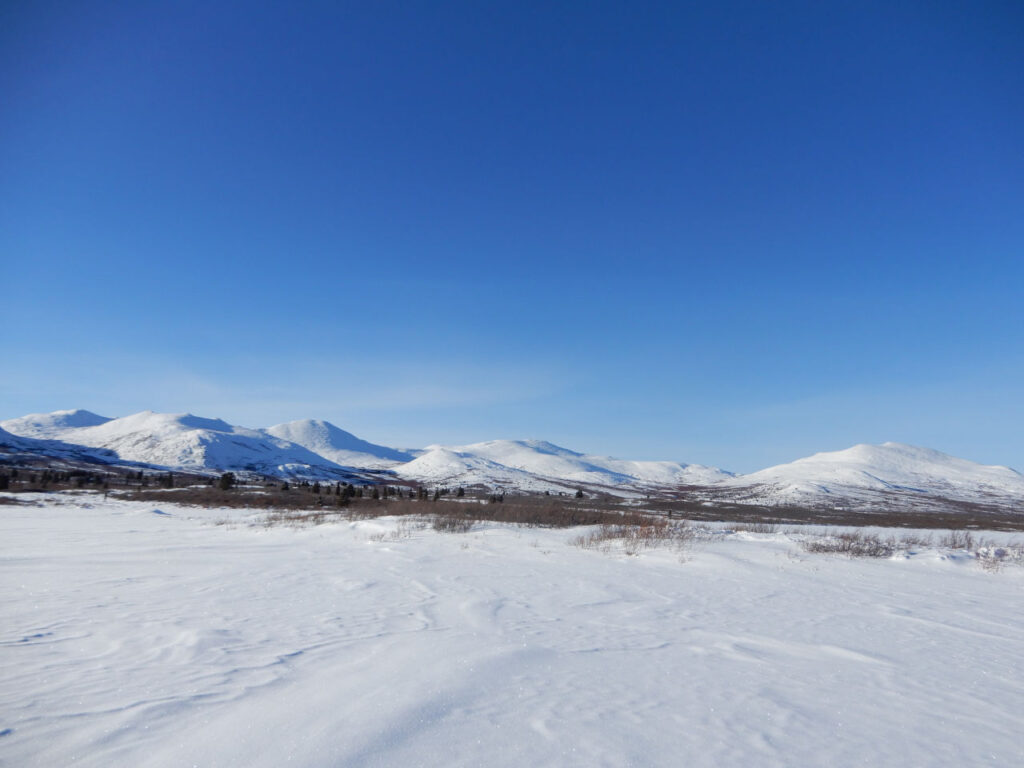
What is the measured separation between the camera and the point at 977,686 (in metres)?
5.11

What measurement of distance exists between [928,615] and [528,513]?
22.1 m

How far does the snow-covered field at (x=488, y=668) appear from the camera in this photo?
3473 mm

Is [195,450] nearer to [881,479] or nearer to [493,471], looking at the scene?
[493,471]

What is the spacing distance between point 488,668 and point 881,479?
159 m

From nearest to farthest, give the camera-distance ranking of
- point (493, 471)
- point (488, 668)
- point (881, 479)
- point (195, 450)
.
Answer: point (488, 668), point (195, 450), point (881, 479), point (493, 471)

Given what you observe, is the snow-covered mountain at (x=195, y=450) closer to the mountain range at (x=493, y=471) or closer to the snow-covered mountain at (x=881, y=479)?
the mountain range at (x=493, y=471)

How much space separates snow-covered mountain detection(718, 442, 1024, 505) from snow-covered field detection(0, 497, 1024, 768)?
2843 inches

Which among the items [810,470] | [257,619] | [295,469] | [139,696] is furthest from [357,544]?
[810,470]

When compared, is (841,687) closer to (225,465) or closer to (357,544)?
(357,544)

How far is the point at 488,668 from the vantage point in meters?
5.04

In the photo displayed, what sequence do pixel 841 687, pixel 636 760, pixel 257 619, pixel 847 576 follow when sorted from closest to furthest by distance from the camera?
pixel 636 760
pixel 841 687
pixel 257 619
pixel 847 576

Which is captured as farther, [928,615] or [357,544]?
[357,544]

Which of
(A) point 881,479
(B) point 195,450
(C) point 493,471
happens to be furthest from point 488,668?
(A) point 881,479

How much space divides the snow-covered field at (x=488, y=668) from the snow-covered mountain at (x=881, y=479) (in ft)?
237
